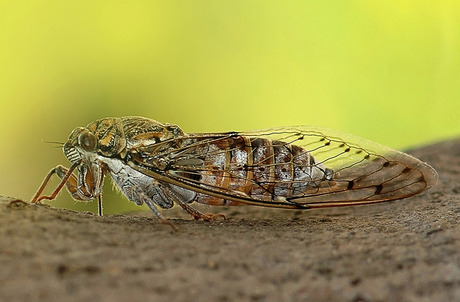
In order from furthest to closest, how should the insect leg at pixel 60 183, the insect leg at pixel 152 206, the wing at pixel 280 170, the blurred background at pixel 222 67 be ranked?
the blurred background at pixel 222 67 < the insect leg at pixel 60 183 < the wing at pixel 280 170 < the insect leg at pixel 152 206

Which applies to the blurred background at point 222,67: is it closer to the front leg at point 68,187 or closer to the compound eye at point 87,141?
the front leg at point 68,187

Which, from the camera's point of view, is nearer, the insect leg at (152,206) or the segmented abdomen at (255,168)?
the insect leg at (152,206)

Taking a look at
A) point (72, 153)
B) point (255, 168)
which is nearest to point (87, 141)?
point (72, 153)

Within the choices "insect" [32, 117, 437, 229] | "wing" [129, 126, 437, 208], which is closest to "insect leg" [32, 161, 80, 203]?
"insect" [32, 117, 437, 229]

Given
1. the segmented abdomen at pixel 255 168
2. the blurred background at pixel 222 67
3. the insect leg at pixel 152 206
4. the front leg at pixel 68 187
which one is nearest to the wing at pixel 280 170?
the segmented abdomen at pixel 255 168

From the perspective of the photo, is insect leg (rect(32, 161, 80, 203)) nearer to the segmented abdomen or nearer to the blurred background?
the segmented abdomen
